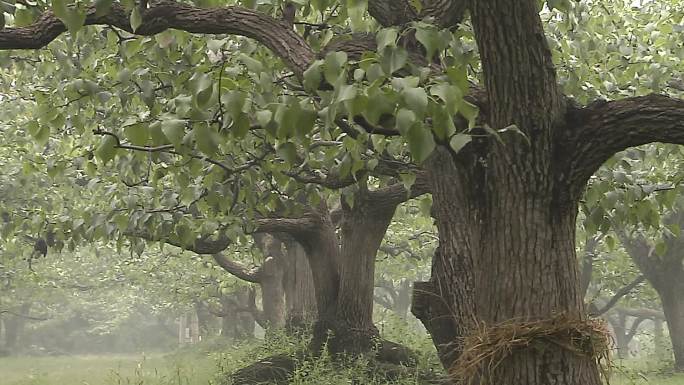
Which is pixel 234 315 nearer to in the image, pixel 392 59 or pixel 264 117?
pixel 264 117

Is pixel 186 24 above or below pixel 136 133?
above

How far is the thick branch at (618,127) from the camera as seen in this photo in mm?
3822

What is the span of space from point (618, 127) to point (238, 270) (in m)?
15.5

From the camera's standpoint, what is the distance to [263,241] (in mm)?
17781

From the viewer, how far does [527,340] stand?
3.92m

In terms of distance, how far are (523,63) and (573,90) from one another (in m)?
4.12

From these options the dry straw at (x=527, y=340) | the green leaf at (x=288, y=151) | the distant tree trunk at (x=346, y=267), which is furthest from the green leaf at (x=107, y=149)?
the distant tree trunk at (x=346, y=267)

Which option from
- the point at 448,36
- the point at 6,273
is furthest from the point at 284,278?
the point at 448,36

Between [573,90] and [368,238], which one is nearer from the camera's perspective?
[573,90]

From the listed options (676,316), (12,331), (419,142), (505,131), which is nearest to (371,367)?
(505,131)

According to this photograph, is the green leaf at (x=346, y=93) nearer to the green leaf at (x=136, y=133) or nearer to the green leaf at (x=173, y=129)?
the green leaf at (x=173, y=129)

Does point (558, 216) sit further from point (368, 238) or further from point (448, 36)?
point (368, 238)

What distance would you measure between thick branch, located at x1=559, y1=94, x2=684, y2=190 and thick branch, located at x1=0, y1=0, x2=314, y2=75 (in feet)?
5.71

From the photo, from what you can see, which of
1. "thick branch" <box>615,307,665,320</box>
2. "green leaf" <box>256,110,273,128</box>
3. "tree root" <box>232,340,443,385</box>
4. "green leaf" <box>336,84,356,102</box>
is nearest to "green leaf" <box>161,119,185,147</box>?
"green leaf" <box>256,110,273,128</box>
